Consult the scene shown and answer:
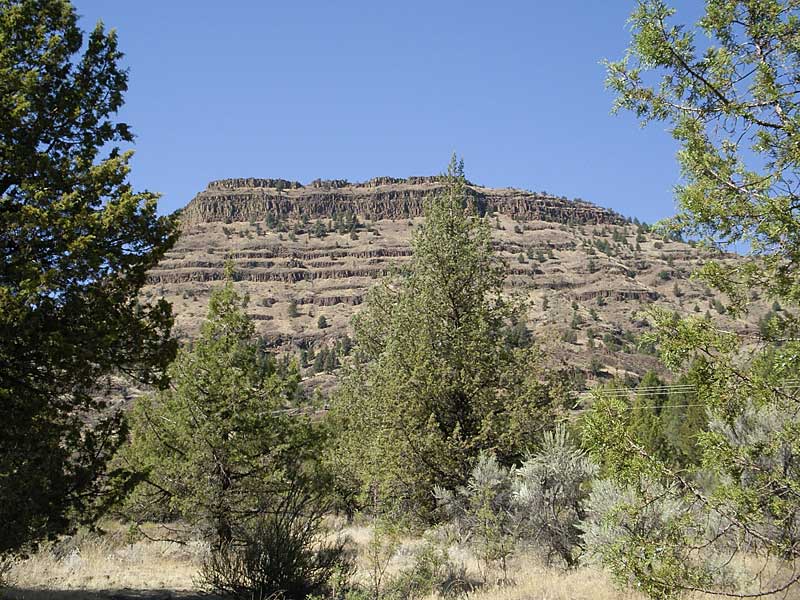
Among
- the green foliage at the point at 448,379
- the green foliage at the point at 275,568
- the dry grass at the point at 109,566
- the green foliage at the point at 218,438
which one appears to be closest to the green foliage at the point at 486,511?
the green foliage at the point at 448,379

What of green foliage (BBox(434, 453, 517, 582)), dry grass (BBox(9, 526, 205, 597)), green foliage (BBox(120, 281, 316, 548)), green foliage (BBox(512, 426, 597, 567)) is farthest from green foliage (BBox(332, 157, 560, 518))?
dry grass (BBox(9, 526, 205, 597))

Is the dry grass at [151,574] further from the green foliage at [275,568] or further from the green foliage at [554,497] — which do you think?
the green foliage at [275,568]

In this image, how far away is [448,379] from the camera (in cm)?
1479

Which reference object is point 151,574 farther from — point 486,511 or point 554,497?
point 554,497

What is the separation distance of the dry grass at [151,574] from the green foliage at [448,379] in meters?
1.69

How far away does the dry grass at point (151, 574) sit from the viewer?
9.66 metres

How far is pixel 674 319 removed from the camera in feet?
24.6

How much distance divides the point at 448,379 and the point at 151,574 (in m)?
7.59

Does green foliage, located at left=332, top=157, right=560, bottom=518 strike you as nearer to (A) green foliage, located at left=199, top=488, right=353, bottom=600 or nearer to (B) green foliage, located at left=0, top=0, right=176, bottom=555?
(A) green foliage, located at left=199, top=488, right=353, bottom=600

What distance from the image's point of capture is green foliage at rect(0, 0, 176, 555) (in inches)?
349

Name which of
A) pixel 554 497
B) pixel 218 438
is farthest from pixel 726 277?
pixel 218 438

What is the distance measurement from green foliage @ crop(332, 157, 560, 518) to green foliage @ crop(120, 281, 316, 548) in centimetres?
221

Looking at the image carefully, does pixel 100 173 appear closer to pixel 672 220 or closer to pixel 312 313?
pixel 672 220

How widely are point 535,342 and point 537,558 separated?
5553mm
